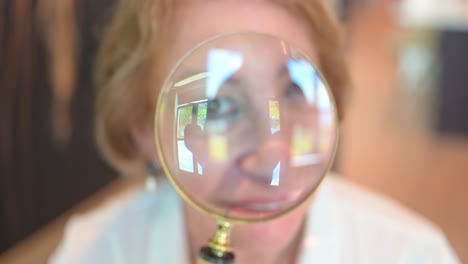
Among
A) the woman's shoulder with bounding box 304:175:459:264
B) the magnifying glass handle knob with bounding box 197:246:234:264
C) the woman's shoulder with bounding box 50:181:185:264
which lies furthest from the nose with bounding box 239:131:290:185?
the woman's shoulder with bounding box 50:181:185:264

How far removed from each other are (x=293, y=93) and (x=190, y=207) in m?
0.24

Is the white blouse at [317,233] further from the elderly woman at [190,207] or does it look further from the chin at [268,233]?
the chin at [268,233]

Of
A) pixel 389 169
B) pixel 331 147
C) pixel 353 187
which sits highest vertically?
pixel 331 147

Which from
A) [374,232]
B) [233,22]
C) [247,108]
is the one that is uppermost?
[233,22]

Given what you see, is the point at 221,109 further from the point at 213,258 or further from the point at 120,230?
the point at 120,230

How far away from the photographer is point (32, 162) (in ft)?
4.16

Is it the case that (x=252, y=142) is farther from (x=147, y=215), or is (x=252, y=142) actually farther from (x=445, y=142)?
(x=445, y=142)

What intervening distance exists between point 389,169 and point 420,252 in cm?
170

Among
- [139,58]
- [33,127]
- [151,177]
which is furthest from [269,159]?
[33,127]

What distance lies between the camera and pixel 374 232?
2.92 feet

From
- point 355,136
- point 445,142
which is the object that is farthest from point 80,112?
point 445,142

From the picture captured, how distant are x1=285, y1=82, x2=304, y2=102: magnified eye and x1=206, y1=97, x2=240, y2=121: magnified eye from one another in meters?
0.07

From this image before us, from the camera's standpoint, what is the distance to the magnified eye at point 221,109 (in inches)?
24.9

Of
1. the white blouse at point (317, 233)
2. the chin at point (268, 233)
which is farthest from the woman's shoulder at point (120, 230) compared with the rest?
the chin at point (268, 233)
